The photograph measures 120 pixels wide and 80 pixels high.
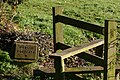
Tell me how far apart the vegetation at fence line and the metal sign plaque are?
23 cm

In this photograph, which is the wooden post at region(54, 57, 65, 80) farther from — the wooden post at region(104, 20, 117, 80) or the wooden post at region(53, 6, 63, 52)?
the wooden post at region(53, 6, 63, 52)

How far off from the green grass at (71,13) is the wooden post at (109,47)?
498 cm

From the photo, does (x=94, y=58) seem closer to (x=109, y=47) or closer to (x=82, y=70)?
(x=82, y=70)

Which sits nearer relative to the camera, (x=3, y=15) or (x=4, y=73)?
(x=4, y=73)

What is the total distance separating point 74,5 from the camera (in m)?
18.4

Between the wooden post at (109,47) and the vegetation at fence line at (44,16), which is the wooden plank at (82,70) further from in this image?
the vegetation at fence line at (44,16)

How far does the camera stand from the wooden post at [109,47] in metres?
6.25

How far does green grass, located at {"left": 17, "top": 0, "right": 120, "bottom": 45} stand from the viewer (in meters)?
12.1

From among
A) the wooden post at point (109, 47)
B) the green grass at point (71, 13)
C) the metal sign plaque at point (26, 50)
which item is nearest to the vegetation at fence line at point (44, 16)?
the green grass at point (71, 13)

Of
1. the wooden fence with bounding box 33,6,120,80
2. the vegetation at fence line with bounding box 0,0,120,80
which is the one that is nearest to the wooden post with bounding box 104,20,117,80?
the wooden fence with bounding box 33,6,120,80

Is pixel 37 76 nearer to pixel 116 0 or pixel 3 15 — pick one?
pixel 3 15

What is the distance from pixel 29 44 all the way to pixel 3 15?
8.66 ft

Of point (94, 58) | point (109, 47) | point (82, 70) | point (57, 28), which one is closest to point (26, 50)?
point (57, 28)

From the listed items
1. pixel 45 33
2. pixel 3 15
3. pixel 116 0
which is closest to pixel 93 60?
pixel 45 33
